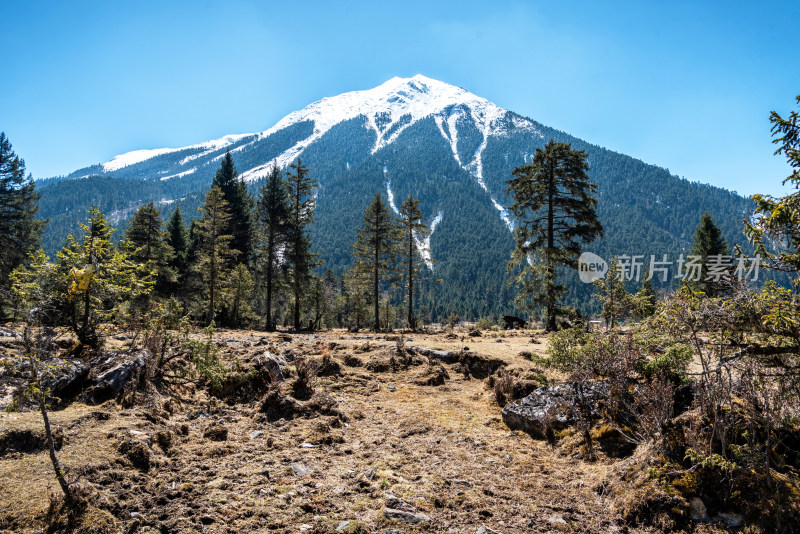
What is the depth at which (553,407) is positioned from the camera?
7441mm

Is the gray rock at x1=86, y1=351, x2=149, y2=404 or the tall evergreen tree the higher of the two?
the tall evergreen tree

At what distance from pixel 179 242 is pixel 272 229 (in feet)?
52.8

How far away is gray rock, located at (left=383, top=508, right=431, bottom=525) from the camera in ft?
14.5

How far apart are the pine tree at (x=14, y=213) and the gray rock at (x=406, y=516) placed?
3909 centimetres

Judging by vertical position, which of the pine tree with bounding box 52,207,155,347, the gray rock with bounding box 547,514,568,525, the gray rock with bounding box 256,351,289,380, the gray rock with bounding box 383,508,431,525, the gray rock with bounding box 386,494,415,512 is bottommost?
the gray rock with bounding box 547,514,568,525

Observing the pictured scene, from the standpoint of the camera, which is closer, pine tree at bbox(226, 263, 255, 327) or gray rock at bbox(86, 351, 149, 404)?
gray rock at bbox(86, 351, 149, 404)

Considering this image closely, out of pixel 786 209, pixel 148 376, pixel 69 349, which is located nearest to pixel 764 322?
pixel 786 209

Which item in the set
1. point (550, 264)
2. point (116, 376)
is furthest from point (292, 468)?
point (550, 264)

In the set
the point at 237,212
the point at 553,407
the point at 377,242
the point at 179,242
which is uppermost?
the point at 237,212

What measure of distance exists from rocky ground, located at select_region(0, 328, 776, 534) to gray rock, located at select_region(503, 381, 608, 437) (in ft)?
1.04

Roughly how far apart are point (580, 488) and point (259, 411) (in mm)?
6166

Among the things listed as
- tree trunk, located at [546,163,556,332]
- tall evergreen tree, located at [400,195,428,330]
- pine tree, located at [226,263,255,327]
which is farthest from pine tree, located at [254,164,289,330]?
tree trunk, located at [546,163,556,332]

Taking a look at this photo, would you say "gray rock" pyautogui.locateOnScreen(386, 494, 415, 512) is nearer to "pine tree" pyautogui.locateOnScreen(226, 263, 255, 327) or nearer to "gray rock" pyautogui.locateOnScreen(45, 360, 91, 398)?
"gray rock" pyautogui.locateOnScreen(45, 360, 91, 398)

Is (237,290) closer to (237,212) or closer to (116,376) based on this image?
(237,212)
